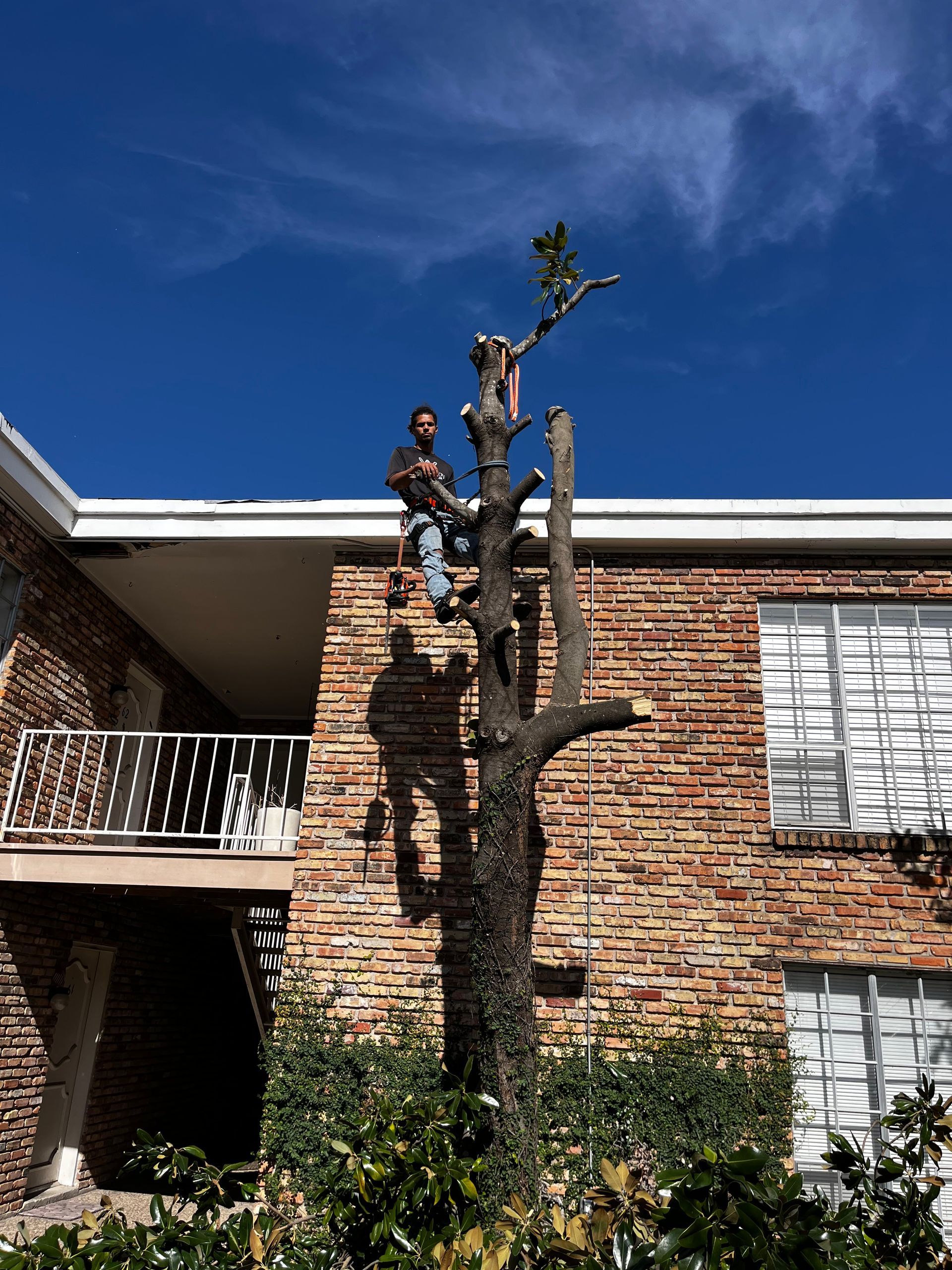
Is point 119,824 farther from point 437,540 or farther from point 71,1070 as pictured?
point 437,540

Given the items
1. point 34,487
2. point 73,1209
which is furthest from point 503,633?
point 73,1209

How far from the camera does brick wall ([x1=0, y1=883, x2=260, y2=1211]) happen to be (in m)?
7.41

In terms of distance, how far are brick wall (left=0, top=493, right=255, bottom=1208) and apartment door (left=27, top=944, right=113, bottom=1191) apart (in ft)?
0.41

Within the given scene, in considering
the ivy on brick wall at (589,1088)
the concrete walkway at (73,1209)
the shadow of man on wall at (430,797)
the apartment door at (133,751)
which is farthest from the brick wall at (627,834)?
the apartment door at (133,751)

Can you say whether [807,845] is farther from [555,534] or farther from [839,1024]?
[555,534]

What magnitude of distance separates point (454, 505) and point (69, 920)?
5470mm

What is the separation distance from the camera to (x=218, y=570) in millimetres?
8781

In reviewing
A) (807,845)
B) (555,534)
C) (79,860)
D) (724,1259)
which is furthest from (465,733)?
(724,1259)

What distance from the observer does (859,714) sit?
703 cm

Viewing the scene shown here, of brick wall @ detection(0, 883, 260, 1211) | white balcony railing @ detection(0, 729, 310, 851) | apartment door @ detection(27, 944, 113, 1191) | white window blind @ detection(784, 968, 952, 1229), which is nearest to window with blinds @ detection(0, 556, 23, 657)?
white balcony railing @ detection(0, 729, 310, 851)

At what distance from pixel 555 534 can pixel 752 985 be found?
10.9ft

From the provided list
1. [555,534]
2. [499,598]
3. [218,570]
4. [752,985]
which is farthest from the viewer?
[218,570]

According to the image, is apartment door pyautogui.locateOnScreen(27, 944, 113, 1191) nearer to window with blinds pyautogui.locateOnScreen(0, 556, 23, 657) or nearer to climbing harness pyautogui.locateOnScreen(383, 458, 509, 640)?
window with blinds pyautogui.locateOnScreen(0, 556, 23, 657)

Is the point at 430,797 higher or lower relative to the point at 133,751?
lower
